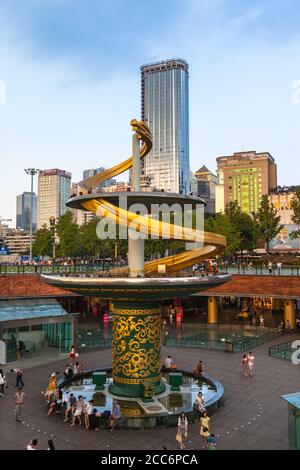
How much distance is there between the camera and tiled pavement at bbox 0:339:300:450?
16188 millimetres

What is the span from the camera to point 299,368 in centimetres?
2720

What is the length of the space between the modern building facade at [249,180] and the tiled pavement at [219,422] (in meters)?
160

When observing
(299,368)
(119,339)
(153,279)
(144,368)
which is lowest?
(299,368)

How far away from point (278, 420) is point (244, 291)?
76.1 ft

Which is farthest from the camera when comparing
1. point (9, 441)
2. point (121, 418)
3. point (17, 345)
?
point (17, 345)

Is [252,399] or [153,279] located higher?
[153,279]

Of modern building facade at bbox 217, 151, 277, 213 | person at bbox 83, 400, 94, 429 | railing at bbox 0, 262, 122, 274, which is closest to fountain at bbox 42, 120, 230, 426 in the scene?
person at bbox 83, 400, 94, 429

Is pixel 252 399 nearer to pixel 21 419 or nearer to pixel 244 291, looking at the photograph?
pixel 21 419

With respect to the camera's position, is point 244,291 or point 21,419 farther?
point 244,291

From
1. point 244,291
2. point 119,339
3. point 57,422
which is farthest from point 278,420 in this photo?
point 244,291

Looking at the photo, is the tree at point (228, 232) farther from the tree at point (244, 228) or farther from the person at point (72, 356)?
the person at point (72, 356)

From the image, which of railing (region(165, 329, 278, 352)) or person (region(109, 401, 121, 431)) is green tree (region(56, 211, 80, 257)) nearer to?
railing (region(165, 329, 278, 352))

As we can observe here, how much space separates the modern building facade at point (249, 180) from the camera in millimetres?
184750

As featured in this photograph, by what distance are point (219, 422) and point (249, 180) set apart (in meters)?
177
